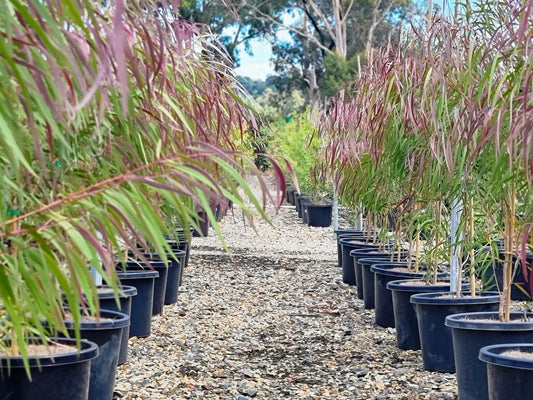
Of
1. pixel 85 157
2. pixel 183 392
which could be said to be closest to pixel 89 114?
pixel 85 157

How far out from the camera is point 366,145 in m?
4.17

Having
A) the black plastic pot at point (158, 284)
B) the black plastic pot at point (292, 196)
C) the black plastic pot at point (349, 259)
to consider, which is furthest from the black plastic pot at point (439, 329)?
the black plastic pot at point (292, 196)

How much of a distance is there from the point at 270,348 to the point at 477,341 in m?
1.46

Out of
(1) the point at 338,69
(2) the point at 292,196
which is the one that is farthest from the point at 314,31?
(2) the point at 292,196

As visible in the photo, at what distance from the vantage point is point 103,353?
9.57ft

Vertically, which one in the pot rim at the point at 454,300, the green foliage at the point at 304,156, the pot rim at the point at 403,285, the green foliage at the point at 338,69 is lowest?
the pot rim at the point at 454,300

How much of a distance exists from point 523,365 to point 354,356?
1.59 meters

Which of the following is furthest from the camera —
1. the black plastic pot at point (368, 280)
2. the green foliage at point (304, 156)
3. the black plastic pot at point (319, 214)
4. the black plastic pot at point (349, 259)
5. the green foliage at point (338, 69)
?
the green foliage at point (338, 69)

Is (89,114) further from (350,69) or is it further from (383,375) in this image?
(350,69)

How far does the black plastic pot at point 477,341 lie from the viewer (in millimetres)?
2828

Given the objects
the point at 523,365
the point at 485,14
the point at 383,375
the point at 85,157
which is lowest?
the point at 383,375

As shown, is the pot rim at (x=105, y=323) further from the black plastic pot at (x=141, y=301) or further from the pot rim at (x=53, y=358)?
the black plastic pot at (x=141, y=301)

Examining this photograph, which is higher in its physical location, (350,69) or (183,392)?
(350,69)

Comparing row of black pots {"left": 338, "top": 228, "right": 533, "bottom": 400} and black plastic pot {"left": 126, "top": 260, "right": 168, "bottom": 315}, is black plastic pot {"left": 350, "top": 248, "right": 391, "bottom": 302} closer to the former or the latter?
row of black pots {"left": 338, "top": 228, "right": 533, "bottom": 400}
